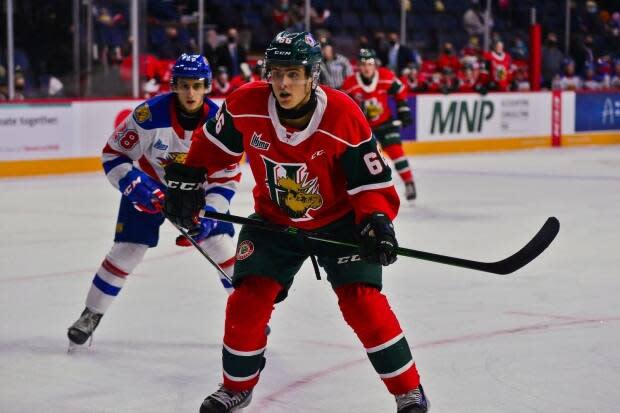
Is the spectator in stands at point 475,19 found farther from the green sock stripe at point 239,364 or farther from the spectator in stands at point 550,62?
the green sock stripe at point 239,364

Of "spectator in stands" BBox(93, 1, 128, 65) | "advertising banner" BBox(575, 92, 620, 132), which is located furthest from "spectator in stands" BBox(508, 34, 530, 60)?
"spectator in stands" BBox(93, 1, 128, 65)

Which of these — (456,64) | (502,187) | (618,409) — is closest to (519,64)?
(456,64)

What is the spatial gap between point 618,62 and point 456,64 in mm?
3132

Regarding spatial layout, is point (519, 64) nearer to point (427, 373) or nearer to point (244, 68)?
point (244, 68)

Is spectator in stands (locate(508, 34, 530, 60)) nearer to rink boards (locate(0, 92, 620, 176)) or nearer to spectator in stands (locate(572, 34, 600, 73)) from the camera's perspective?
spectator in stands (locate(572, 34, 600, 73))

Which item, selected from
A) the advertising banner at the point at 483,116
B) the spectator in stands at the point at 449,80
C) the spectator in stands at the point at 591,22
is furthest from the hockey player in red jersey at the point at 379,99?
the spectator in stands at the point at 591,22

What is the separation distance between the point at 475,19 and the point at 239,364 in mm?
13513

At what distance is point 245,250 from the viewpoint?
2.95 metres

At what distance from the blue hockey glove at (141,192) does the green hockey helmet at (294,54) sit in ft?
3.15

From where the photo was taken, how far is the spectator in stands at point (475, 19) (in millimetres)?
15664

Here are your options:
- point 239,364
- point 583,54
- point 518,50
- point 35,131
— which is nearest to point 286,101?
point 239,364

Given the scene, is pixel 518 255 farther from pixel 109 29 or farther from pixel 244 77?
pixel 244 77

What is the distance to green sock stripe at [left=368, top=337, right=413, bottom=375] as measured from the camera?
2.82m

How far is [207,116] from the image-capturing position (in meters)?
3.90
